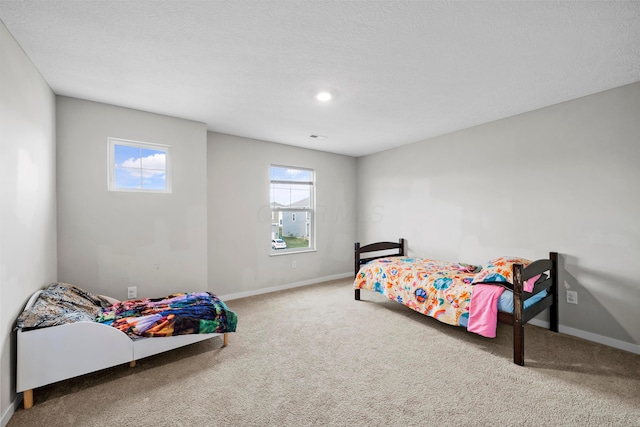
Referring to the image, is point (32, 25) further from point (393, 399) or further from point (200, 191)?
point (393, 399)

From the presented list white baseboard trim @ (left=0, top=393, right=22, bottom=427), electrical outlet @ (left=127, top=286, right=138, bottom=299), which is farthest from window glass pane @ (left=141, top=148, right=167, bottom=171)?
white baseboard trim @ (left=0, top=393, right=22, bottom=427)

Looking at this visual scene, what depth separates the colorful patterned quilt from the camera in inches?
86.9

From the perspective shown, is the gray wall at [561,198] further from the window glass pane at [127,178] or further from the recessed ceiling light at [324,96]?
the window glass pane at [127,178]

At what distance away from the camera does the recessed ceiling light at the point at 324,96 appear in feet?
8.80

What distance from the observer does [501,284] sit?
2566mm

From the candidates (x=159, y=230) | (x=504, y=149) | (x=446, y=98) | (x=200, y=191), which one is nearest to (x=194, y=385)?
(x=159, y=230)

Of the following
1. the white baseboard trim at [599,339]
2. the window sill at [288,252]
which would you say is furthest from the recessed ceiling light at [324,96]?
the white baseboard trim at [599,339]

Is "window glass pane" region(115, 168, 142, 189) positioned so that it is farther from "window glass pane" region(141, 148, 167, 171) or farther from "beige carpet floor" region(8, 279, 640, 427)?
"beige carpet floor" region(8, 279, 640, 427)

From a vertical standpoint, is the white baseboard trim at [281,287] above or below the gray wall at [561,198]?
below

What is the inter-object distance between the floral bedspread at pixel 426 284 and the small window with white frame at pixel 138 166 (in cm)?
282

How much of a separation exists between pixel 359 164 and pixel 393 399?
4291 millimetres

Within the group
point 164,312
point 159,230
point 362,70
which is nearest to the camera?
point 362,70

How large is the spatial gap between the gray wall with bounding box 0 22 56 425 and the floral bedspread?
10.8 feet

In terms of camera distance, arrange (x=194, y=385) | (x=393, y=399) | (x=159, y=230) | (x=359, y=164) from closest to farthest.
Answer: (x=393, y=399) < (x=194, y=385) < (x=159, y=230) < (x=359, y=164)
